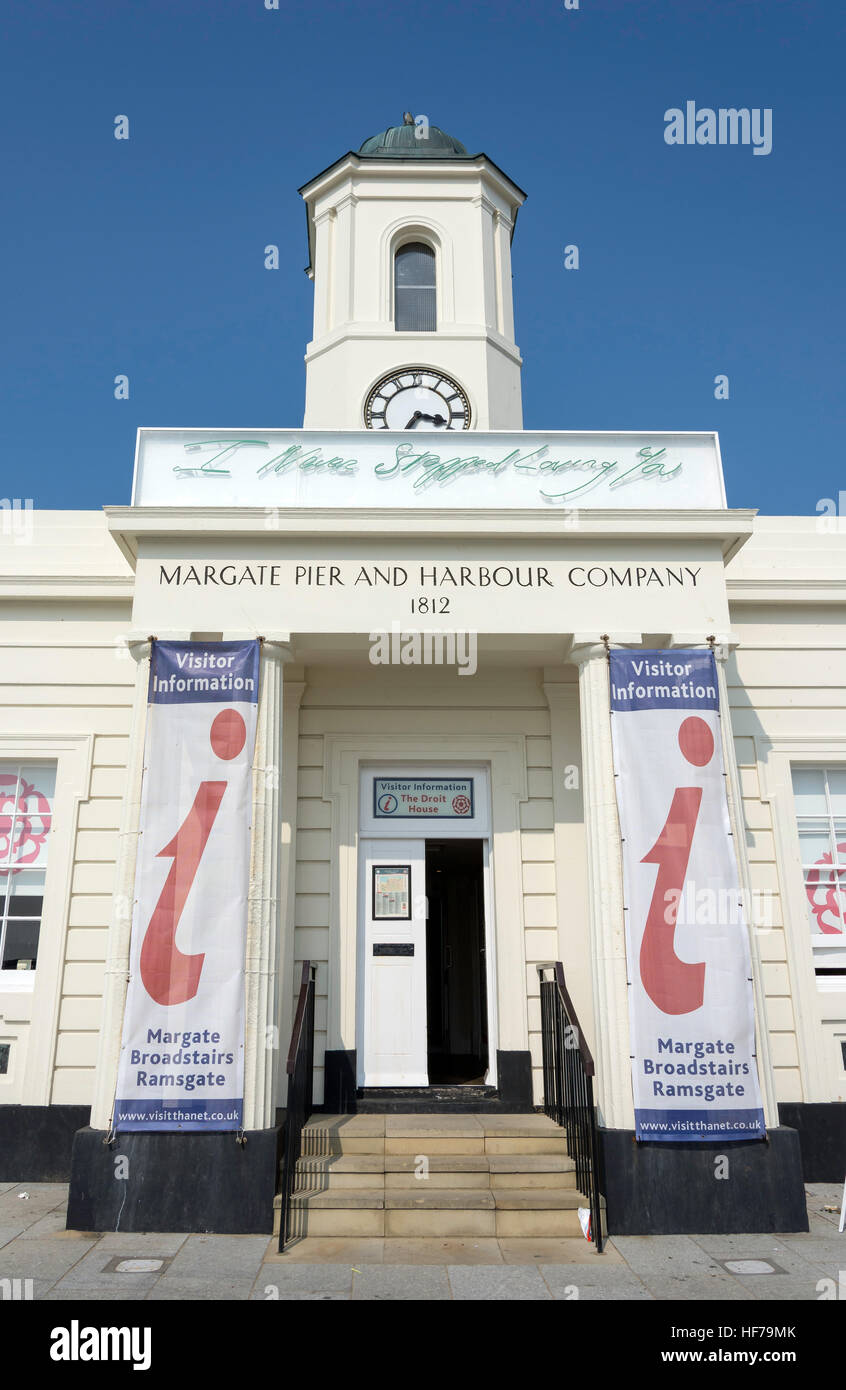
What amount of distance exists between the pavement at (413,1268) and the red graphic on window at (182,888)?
1.49 meters

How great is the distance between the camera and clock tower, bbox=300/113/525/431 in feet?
32.4

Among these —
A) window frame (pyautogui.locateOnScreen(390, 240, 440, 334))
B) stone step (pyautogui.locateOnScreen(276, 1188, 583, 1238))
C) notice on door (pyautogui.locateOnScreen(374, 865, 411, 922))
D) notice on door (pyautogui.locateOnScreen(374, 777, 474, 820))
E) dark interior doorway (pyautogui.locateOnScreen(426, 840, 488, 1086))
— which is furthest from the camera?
dark interior doorway (pyautogui.locateOnScreen(426, 840, 488, 1086))

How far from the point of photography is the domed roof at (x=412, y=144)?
11.0 meters

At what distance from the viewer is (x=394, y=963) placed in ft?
25.9

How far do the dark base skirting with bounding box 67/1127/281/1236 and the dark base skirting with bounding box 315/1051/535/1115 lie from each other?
58.8 inches

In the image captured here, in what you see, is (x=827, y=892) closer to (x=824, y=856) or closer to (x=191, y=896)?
(x=824, y=856)

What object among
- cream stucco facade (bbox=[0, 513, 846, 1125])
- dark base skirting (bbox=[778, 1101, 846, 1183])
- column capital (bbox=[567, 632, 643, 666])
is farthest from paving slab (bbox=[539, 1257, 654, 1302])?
column capital (bbox=[567, 632, 643, 666])

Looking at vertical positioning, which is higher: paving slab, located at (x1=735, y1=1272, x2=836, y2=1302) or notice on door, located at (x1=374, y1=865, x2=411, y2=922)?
notice on door, located at (x1=374, y1=865, x2=411, y2=922)

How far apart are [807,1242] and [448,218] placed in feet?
33.2

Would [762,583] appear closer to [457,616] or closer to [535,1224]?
[457,616]

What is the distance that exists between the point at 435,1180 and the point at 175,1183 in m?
1.67

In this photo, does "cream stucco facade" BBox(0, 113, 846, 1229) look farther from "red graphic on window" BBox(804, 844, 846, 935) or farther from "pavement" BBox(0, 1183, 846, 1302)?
"pavement" BBox(0, 1183, 846, 1302)

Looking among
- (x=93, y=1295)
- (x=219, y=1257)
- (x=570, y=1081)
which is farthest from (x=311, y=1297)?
(x=570, y=1081)

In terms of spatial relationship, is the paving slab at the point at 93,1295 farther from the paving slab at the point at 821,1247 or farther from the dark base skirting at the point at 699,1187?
the paving slab at the point at 821,1247
